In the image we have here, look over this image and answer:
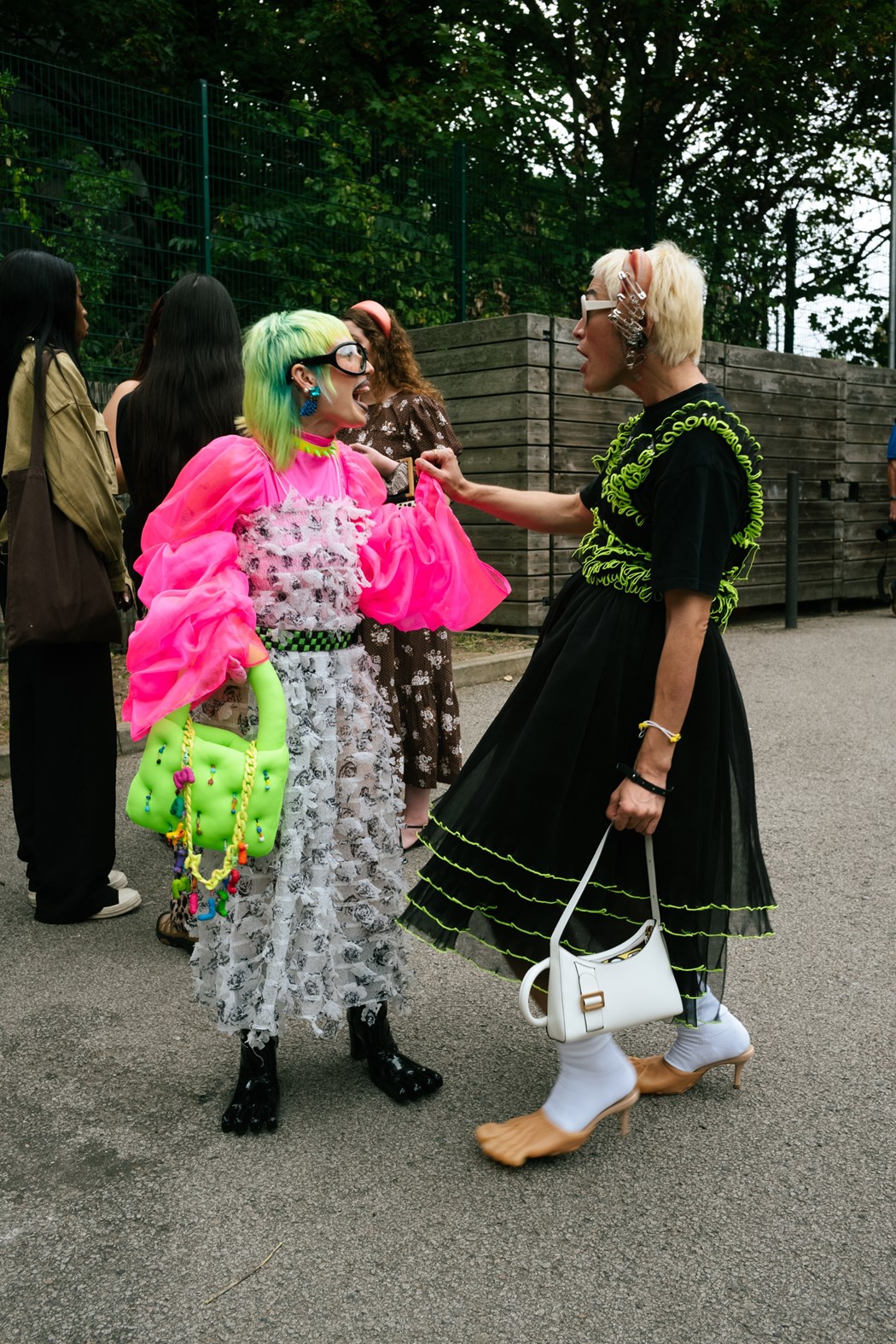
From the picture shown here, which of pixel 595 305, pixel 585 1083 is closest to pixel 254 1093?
pixel 585 1083

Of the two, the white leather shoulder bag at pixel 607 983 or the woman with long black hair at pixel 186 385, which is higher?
the woman with long black hair at pixel 186 385

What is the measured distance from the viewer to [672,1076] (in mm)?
2904

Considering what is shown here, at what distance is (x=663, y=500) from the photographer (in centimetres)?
240

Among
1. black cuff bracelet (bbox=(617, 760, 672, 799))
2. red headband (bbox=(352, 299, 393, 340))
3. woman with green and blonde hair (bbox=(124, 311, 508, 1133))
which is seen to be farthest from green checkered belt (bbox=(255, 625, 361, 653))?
red headband (bbox=(352, 299, 393, 340))

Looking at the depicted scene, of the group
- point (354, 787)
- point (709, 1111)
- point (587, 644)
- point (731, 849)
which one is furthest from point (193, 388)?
point (709, 1111)

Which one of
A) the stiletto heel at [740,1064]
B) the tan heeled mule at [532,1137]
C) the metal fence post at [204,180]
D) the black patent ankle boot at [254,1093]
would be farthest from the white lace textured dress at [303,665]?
the metal fence post at [204,180]

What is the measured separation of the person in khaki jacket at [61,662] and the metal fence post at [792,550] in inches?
317

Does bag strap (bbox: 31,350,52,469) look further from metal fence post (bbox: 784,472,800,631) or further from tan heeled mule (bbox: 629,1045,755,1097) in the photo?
metal fence post (bbox: 784,472,800,631)

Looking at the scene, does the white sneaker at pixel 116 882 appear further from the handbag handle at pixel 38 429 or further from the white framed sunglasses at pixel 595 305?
the white framed sunglasses at pixel 595 305

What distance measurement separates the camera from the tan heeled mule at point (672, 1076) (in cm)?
290

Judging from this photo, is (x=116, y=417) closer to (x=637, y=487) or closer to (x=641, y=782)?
(x=637, y=487)

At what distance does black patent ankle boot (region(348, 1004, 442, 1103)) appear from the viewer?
9.56ft

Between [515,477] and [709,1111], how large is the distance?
657cm

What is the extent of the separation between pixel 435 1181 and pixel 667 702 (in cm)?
113
